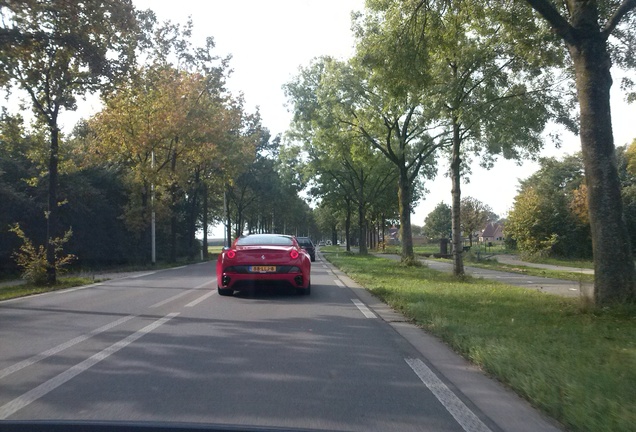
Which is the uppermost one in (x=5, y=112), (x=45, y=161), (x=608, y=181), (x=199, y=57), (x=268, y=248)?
(x=199, y=57)

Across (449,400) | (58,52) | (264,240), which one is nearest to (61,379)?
(449,400)

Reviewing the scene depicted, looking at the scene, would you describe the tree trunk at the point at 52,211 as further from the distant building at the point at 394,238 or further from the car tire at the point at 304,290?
the distant building at the point at 394,238

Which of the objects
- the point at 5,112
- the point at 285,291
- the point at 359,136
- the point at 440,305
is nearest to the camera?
the point at 440,305

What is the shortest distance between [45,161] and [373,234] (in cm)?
6161

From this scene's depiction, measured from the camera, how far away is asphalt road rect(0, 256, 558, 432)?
4.31m

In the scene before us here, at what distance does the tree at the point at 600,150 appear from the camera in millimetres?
9102

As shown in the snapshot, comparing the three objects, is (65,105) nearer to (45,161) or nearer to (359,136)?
(45,161)

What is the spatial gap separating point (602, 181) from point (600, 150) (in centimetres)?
52

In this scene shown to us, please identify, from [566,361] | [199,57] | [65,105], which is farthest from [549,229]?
[566,361]

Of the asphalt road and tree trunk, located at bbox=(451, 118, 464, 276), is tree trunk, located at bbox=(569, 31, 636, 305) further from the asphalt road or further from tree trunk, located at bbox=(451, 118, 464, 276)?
tree trunk, located at bbox=(451, 118, 464, 276)

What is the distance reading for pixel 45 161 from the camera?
16969 millimetres

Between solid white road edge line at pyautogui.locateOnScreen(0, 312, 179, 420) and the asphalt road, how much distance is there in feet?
0.05

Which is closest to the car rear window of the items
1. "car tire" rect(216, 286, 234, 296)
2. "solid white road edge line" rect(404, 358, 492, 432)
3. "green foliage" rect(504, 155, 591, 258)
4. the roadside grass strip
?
"car tire" rect(216, 286, 234, 296)

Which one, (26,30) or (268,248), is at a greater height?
(26,30)
